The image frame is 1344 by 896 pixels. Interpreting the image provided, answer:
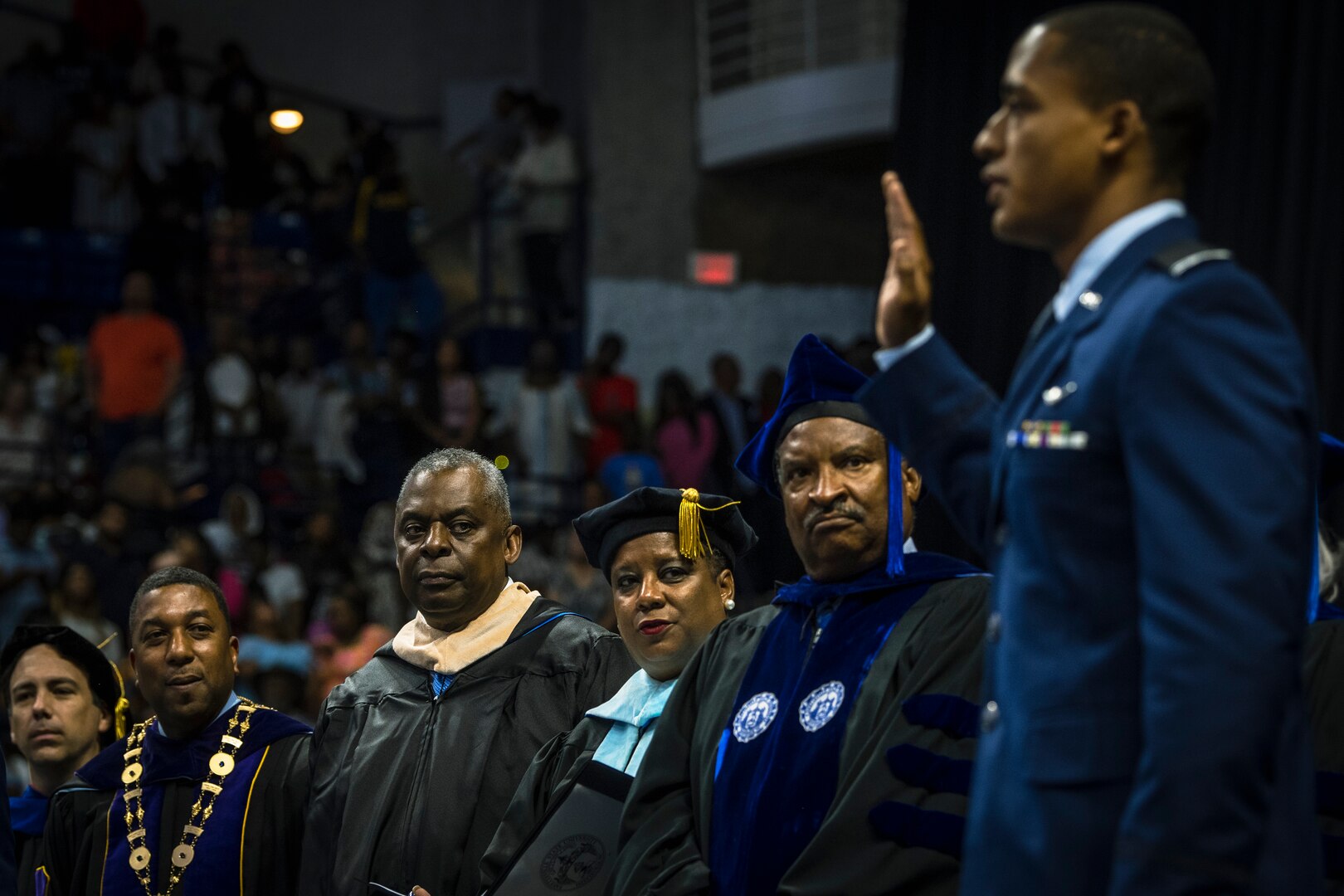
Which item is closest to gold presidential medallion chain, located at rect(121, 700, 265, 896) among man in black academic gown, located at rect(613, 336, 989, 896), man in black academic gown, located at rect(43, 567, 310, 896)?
man in black academic gown, located at rect(43, 567, 310, 896)

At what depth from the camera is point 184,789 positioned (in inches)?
163

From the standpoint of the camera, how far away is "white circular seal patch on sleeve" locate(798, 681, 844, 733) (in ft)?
9.74

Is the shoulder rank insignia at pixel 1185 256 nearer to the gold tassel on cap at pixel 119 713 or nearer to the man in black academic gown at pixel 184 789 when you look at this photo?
the man in black academic gown at pixel 184 789

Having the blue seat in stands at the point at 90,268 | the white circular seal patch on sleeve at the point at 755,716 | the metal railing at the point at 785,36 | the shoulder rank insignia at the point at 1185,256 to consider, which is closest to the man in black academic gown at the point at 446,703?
the white circular seal patch on sleeve at the point at 755,716

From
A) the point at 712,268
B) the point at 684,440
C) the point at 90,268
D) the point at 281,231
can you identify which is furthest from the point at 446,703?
the point at 281,231

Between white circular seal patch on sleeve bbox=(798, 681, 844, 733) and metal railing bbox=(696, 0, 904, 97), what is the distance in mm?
9864

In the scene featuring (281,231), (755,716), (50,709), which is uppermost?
(281,231)

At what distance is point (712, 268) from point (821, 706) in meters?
10.2

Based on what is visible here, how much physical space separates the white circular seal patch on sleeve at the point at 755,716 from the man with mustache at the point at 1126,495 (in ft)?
3.30

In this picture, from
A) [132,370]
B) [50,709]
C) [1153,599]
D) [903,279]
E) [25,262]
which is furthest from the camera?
[25,262]

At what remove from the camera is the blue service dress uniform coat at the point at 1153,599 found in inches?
67.6

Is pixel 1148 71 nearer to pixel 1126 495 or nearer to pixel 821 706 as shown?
pixel 1126 495

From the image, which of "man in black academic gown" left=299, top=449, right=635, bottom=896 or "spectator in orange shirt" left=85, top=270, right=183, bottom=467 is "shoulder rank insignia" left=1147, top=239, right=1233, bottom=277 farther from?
"spectator in orange shirt" left=85, top=270, right=183, bottom=467

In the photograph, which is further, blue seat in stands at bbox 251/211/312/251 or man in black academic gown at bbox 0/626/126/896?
blue seat in stands at bbox 251/211/312/251
